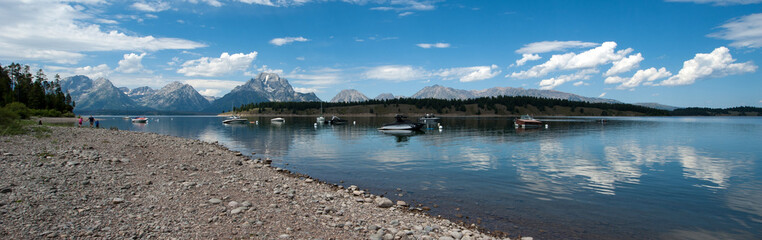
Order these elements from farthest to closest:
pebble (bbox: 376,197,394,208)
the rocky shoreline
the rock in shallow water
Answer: pebble (bbox: 376,197,394,208), the rock in shallow water, the rocky shoreline

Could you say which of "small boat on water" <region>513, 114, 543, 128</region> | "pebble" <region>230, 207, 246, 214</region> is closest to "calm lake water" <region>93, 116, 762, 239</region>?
"pebble" <region>230, 207, 246, 214</region>

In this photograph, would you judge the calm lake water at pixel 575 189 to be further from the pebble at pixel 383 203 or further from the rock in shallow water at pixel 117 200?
the rock in shallow water at pixel 117 200

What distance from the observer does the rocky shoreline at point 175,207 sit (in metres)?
12.1

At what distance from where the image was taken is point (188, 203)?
1553 centimetres

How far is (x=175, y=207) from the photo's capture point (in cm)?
1477

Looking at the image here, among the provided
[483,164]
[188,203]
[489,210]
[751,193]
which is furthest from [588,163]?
[188,203]

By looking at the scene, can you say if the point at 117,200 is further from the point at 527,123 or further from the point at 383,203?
the point at 527,123

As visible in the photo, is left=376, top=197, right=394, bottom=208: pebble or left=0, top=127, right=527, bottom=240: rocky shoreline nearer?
left=0, top=127, right=527, bottom=240: rocky shoreline

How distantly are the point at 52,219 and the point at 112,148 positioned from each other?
73.4ft

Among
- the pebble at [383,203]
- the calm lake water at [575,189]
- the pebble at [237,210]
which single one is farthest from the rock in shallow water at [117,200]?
the calm lake water at [575,189]

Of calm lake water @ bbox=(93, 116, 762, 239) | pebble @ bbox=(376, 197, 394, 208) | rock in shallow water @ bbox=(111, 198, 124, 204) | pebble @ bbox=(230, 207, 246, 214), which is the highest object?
rock in shallow water @ bbox=(111, 198, 124, 204)

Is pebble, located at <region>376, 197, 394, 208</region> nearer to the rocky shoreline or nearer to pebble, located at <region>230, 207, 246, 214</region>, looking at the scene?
the rocky shoreline

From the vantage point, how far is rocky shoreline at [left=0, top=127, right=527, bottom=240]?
12078mm

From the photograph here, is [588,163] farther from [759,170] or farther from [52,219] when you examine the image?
[52,219]
